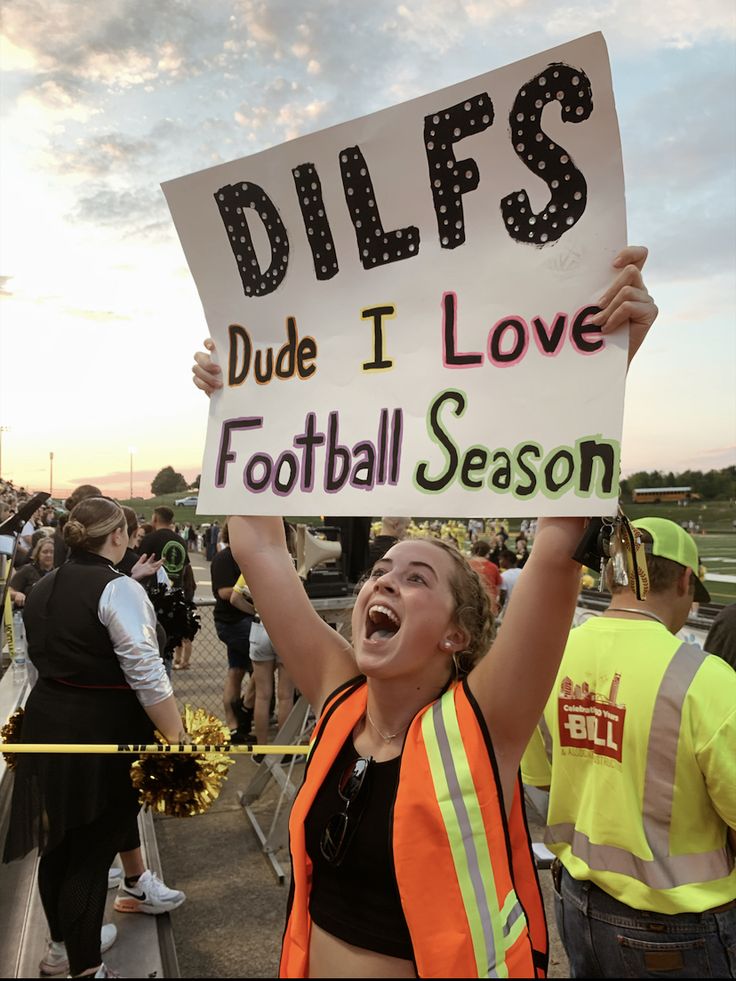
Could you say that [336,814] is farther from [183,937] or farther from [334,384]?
[183,937]

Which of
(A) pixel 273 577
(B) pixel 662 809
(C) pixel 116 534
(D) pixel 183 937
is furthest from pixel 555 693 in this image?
(D) pixel 183 937

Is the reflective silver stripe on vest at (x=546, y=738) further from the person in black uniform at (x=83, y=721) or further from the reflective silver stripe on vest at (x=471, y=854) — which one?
the person in black uniform at (x=83, y=721)

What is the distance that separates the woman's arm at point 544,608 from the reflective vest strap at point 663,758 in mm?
678

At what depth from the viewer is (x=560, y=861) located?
231cm

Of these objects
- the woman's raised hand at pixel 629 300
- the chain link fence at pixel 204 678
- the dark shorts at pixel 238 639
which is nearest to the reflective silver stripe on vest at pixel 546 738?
the woman's raised hand at pixel 629 300

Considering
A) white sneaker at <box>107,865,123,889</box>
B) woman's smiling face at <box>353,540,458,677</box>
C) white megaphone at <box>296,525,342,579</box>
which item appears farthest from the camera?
white megaphone at <box>296,525,342,579</box>

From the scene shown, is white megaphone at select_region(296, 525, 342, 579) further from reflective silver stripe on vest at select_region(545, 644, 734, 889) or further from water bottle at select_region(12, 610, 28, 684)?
reflective silver stripe on vest at select_region(545, 644, 734, 889)

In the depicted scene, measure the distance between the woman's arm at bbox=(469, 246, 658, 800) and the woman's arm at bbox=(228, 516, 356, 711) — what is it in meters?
0.53

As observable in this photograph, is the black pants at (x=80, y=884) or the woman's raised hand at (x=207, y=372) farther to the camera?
the black pants at (x=80, y=884)

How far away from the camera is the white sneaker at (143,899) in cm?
378

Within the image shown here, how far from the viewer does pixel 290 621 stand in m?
2.01

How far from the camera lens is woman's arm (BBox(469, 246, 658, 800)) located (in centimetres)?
151

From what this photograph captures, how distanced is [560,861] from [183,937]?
229cm

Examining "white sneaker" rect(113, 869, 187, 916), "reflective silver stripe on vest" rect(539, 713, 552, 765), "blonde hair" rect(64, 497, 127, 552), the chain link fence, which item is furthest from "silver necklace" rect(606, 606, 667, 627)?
the chain link fence
